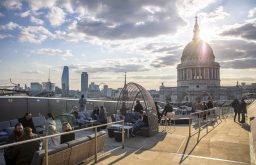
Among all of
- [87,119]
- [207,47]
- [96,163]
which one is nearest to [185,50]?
[207,47]

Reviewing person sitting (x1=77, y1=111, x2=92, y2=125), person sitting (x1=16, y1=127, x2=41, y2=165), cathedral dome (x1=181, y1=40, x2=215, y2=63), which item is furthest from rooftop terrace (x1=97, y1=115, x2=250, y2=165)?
cathedral dome (x1=181, y1=40, x2=215, y2=63)

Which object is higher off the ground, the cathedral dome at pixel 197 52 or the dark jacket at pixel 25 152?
the cathedral dome at pixel 197 52

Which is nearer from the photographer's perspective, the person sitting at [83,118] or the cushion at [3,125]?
the cushion at [3,125]

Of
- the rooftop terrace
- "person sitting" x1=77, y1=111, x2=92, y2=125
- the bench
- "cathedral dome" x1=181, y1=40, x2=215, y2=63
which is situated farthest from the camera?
"cathedral dome" x1=181, y1=40, x2=215, y2=63

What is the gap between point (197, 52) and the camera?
123812mm

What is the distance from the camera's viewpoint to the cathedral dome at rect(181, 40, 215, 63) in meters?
123

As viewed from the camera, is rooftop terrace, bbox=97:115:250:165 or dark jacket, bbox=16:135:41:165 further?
rooftop terrace, bbox=97:115:250:165

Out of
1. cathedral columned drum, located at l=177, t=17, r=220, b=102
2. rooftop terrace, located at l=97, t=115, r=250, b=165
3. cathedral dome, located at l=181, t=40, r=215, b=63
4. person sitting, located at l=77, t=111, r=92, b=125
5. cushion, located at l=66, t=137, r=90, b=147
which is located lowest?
rooftop terrace, located at l=97, t=115, r=250, b=165

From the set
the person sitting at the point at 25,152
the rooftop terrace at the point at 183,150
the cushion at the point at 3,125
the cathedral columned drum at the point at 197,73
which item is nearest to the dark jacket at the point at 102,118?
the rooftop terrace at the point at 183,150

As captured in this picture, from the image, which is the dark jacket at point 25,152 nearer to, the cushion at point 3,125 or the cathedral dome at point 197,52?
the cushion at point 3,125

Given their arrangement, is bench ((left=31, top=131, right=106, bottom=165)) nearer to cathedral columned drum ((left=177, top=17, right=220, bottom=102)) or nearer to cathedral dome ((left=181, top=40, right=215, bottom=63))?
cathedral columned drum ((left=177, top=17, right=220, bottom=102))

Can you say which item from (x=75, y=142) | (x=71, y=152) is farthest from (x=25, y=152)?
(x=75, y=142)

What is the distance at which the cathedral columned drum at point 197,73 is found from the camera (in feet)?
392

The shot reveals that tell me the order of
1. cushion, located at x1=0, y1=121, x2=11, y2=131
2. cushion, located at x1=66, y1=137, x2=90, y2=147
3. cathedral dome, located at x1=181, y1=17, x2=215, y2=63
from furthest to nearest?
cathedral dome, located at x1=181, y1=17, x2=215, y2=63
cushion, located at x1=0, y1=121, x2=11, y2=131
cushion, located at x1=66, y1=137, x2=90, y2=147
